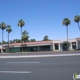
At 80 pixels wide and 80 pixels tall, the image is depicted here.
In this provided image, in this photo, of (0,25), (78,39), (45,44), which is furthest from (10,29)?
(78,39)

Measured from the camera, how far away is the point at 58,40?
58.1 metres

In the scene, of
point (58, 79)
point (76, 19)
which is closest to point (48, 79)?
point (58, 79)

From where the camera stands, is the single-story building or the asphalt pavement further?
the single-story building

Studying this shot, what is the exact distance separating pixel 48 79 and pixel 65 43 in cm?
5121

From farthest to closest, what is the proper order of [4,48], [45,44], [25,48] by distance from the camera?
[4,48], [25,48], [45,44]

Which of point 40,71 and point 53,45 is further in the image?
point 53,45

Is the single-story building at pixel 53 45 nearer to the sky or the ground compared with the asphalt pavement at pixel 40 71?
nearer to the sky

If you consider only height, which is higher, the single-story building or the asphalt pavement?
the single-story building

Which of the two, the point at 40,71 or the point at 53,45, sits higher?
the point at 53,45

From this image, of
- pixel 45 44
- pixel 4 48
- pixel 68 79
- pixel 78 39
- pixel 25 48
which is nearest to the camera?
pixel 68 79

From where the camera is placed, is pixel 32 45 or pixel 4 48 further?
pixel 4 48

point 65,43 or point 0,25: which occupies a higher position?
point 0,25

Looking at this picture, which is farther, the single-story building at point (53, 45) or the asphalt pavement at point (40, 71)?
the single-story building at point (53, 45)

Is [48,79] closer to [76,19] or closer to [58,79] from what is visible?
[58,79]
